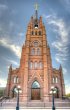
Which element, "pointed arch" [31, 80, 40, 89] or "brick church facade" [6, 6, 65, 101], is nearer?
"brick church facade" [6, 6, 65, 101]

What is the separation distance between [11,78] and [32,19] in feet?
75.6

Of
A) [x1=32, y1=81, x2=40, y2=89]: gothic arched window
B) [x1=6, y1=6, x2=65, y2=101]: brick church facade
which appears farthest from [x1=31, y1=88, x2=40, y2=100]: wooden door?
[x1=32, y1=81, x2=40, y2=89]: gothic arched window

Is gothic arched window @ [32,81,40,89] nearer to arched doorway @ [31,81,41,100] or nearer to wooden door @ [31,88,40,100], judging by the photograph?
arched doorway @ [31,81,41,100]

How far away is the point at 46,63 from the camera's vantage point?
42.1 m

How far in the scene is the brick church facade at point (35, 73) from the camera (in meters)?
39.9

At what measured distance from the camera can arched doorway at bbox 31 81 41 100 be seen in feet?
133

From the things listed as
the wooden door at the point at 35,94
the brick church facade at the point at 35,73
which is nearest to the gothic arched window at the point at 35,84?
the brick church facade at the point at 35,73

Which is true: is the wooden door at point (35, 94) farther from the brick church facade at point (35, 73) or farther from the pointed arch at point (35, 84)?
the pointed arch at point (35, 84)

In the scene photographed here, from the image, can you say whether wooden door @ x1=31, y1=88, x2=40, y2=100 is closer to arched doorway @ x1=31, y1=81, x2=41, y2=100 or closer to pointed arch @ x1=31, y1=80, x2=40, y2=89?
arched doorway @ x1=31, y1=81, x2=41, y2=100

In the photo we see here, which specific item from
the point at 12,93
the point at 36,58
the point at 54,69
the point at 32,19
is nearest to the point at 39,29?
the point at 32,19

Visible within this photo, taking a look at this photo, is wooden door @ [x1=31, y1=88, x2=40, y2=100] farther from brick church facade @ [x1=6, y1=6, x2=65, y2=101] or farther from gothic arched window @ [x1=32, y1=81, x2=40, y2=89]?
gothic arched window @ [x1=32, y1=81, x2=40, y2=89]

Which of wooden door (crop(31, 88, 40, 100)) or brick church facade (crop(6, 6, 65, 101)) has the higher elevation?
brick church facade (crop(6, 6, 65, 101))

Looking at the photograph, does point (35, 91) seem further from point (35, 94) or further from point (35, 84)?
point (35, 84)

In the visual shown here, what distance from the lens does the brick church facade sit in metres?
39.9
